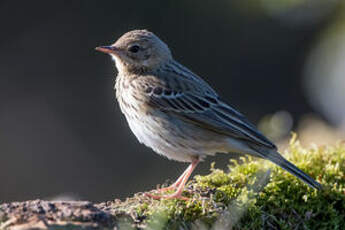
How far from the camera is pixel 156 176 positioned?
39.7 feet

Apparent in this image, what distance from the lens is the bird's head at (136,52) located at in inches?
278

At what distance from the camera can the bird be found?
631 cm

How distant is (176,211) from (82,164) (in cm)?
822

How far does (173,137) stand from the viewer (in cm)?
636

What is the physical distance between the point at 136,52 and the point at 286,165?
242 cm

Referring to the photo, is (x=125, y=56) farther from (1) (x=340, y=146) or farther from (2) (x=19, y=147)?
(2) (x=19, y=147)

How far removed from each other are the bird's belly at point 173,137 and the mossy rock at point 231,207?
2.03ft

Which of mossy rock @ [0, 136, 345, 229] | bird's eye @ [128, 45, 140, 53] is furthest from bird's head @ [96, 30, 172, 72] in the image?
mossy rock @ [0, 136, 345, 229]

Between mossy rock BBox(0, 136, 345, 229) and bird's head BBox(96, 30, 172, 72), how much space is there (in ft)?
6.27

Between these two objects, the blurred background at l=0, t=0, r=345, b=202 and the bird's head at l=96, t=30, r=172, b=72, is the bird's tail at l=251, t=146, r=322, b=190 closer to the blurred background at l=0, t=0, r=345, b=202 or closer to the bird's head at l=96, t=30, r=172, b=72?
the bird's head at l=96, t=30, r=172, b=72

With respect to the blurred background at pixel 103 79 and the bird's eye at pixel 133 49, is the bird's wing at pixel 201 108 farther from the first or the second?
the blurred background at pixel 103 79

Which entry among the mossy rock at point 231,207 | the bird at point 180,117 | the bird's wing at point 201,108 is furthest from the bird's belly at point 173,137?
the mossy rock at point 231,207

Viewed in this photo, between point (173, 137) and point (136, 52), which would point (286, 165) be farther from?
point (136, 52)

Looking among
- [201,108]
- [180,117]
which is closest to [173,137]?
[180,117]
